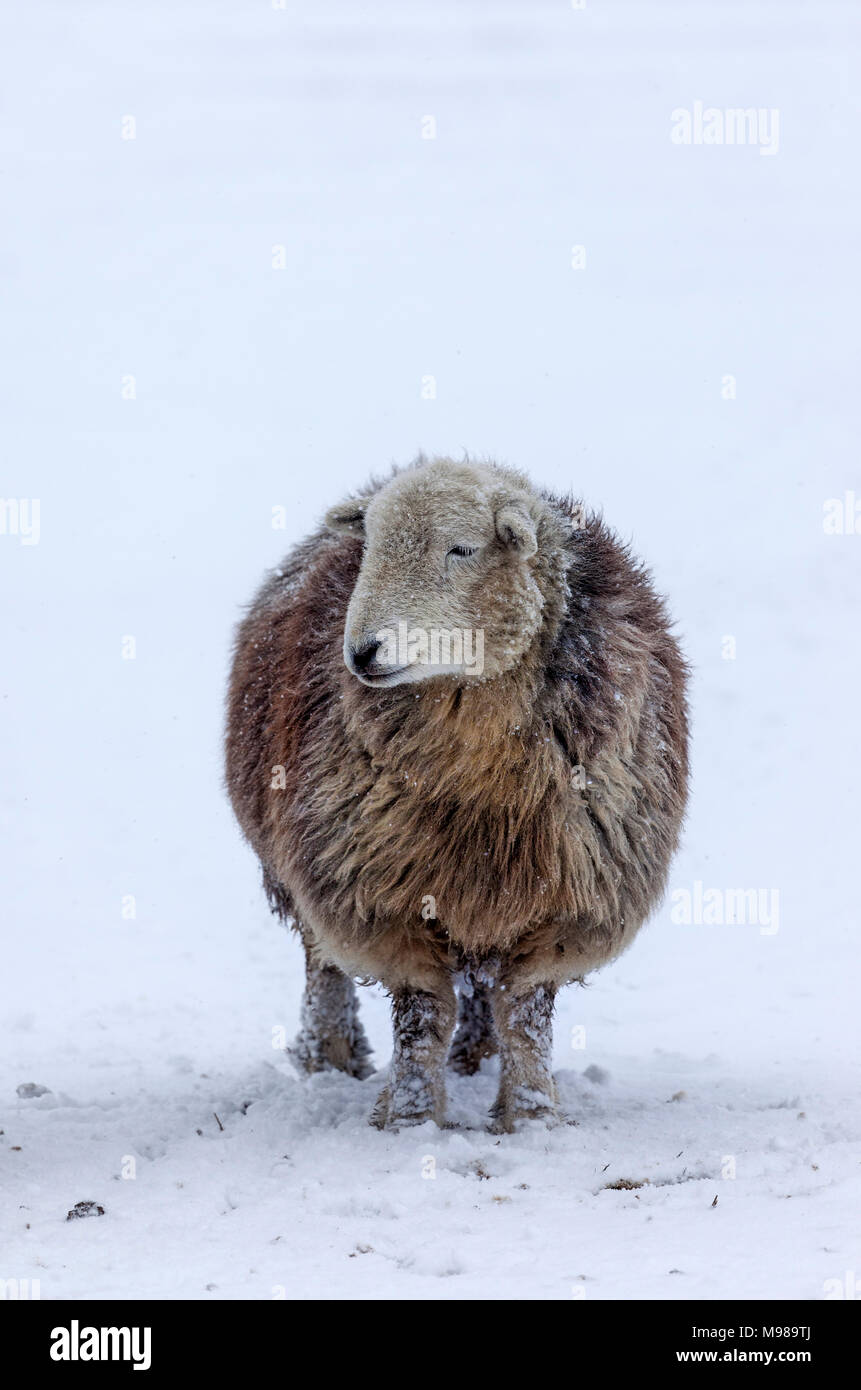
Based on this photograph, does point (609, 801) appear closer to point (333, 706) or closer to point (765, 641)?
A: point (333, 706)

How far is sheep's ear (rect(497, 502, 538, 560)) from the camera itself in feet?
15.7

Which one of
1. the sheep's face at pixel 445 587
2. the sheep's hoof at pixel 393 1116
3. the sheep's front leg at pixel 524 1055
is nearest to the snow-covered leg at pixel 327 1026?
the sheep's hoof at pixel 393 1116

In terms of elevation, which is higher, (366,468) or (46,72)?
(46,72)

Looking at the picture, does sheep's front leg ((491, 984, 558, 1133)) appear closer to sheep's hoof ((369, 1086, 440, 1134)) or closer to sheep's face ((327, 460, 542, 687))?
sheep's hoof ((369, 1086, 440, 1134))

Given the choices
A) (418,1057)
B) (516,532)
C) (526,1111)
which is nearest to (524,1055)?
(526,1111)

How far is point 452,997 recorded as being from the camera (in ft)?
18.1

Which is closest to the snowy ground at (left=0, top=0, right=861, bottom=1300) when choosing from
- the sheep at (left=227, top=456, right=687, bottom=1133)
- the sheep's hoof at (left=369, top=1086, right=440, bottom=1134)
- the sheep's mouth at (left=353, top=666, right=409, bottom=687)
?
the sheep's hoof at (left=369, top=1086, right=440, bottom=1134)

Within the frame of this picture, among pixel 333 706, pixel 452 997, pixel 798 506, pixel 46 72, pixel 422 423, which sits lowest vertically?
pixel 452 997

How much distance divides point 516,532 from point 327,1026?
2.91 metres

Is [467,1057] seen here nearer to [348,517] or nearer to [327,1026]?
[327,1026]

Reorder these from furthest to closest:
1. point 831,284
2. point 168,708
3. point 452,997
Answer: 1. point 831,284
2. point 168,708
3. point 452,997

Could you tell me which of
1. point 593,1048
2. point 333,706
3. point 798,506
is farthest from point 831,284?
point 333,706

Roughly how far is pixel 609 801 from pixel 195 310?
18.6 metres

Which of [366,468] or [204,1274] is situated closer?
[204,1274]
